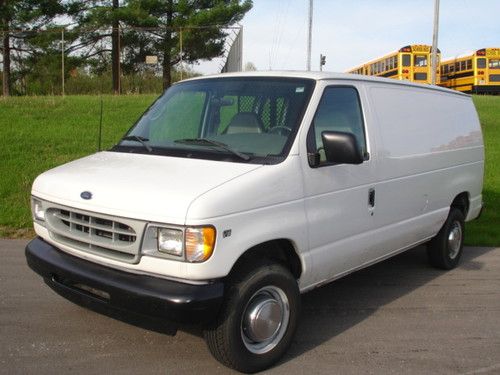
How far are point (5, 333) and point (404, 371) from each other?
300 centimetres

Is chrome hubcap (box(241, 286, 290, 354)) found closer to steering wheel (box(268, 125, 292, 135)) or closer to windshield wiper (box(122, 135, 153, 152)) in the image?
steering wheel (box(268, 125, 292, 135))

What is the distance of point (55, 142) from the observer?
1216cm

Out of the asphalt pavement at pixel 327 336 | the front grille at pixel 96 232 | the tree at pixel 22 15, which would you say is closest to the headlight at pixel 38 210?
the front grille at pixel 96 232

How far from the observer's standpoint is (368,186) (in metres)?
4.54

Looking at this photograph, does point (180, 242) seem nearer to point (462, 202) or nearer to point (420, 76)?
point (462, 202)

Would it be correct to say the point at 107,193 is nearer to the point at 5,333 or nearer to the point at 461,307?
the point at 5,333

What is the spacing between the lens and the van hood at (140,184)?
3309 mm

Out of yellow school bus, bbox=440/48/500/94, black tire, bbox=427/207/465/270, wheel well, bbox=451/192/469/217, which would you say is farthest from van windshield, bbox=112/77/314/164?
yellow school bus, bbox=440/48/500/94

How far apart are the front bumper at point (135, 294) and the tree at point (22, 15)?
830 inches

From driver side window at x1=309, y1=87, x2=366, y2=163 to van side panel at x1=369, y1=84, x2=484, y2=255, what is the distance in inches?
9.2

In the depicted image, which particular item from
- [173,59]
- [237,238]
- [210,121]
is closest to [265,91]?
[210,121]

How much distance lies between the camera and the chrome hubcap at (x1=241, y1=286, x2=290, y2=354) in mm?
3693

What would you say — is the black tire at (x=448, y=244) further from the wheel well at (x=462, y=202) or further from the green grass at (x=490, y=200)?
the green grass at (x=490, y=200)

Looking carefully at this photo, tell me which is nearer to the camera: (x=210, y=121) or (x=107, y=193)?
(x=107, y=193)
